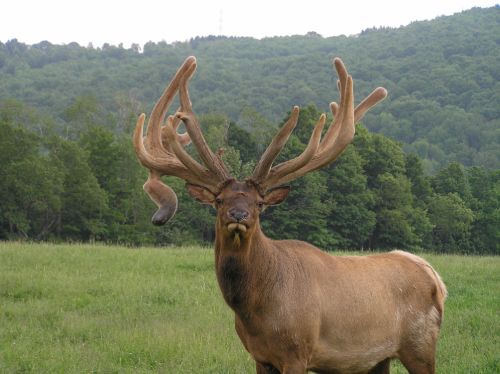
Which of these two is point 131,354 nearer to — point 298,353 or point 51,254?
point 298,353

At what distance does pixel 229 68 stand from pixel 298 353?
117 metres

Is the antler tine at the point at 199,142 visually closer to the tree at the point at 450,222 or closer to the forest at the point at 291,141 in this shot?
the forest at the point at 291,141

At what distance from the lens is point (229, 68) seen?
11944 cm

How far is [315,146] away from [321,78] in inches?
4007

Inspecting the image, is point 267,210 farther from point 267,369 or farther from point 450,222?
point 267,369

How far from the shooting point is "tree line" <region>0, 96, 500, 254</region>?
1802 inches

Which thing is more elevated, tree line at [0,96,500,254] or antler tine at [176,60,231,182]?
antler tine at [176,60,231,182]

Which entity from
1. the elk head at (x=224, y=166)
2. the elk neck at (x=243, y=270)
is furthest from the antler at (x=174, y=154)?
the elk neck at (x=243, y=270)

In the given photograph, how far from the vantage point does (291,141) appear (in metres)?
45.7

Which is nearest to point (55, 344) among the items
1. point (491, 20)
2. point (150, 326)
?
point (150, 326)

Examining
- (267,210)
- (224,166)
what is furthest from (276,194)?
(267,210)

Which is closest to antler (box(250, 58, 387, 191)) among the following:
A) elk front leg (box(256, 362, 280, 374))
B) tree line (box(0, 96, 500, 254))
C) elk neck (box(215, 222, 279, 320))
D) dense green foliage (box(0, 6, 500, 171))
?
elk neck (box(215, 222, 279, 320))

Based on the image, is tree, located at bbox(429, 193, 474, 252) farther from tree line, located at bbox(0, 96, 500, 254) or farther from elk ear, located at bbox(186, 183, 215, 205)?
elk ear, located at bbox(186, 183, 215, 205)

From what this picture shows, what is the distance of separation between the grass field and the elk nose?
3.30 m
